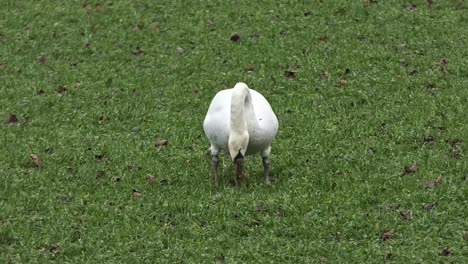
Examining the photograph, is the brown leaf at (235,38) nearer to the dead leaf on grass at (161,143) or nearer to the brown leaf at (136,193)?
the dead leaf on grass at (161,143)

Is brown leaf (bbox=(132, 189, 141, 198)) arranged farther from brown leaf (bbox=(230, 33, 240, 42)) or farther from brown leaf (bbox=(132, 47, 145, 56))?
brown leaf (bbox=(230, 33, 240, 42))

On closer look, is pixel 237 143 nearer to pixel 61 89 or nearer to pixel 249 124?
pixel 249 124

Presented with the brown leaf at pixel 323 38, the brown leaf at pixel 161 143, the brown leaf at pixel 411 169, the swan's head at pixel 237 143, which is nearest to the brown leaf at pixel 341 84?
the brown leaf at pixel 323 38

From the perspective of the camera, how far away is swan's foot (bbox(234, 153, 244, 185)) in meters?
8.30

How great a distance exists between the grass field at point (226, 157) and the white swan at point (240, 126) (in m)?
0.37

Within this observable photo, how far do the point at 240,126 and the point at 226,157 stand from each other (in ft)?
5.53

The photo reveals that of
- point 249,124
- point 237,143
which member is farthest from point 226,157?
point 237,143

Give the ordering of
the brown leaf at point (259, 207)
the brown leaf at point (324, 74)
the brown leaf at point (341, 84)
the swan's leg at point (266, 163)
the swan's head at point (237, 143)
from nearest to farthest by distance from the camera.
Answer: the brown leaf at point (259, 207), the swan's head at point (237, 143), the swan's leg at point (266, 163), the brown leaf at point (341, 84), the brown leaf at point (324, 74)

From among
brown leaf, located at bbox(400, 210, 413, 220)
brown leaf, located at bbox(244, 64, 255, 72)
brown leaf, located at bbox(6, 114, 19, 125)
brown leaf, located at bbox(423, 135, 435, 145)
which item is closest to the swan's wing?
brown leaf, located at bbox(400, 210, 413, 220)

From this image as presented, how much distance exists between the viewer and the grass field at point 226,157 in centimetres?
762

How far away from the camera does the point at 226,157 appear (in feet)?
32.1

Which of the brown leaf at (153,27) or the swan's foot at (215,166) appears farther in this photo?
the brown leaf at (153,27)

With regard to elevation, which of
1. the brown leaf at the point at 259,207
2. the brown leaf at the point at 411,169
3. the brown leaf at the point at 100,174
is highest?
the brown leaf at the point at 259,207

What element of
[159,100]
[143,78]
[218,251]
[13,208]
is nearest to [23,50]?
[143,78]
